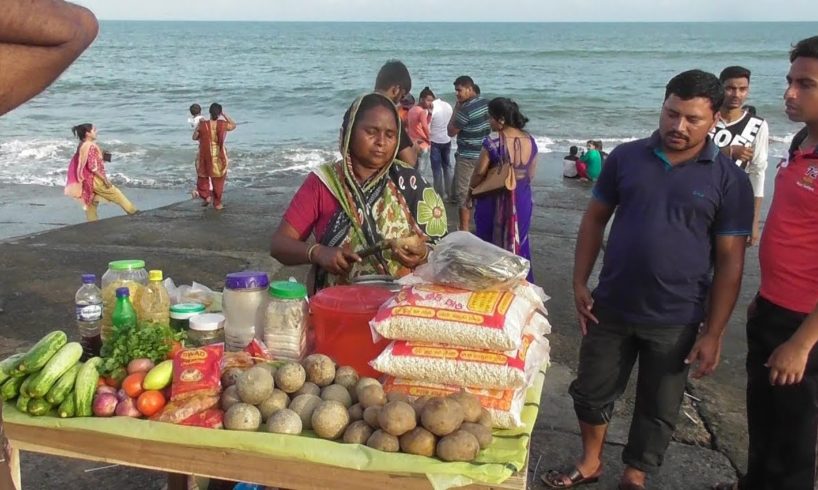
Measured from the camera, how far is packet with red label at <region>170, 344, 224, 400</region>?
2076 millimetres

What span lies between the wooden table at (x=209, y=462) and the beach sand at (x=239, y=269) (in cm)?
144

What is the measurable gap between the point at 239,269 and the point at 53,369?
4835mm

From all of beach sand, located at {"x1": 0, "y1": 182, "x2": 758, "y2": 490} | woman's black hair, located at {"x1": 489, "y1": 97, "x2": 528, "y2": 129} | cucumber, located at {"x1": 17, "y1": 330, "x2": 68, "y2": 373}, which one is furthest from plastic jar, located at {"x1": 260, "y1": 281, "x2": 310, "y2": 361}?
woman's black hair, located at {"x1": 489, "y1": 97, "x2": 528, "y2": 129}

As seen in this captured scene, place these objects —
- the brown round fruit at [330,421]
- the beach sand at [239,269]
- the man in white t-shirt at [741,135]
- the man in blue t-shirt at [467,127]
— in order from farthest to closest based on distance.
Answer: the man in blue t-shirt at [467,127] < the man in white t-shirt at [741,135] < the beach sand at [239,269] < the brown round fruit at [330,421]

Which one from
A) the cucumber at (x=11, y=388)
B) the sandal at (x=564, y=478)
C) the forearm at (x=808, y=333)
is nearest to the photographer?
the cucumber at (x=11, y=388)

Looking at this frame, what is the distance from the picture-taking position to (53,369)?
2160mm

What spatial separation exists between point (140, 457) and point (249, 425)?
13.8 inches

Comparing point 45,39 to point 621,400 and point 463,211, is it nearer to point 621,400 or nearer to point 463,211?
point 621,400

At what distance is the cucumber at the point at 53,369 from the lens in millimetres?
2125

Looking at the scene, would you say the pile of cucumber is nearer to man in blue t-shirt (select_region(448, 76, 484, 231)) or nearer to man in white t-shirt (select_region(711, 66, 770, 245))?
man in white t-shirt (select_region(711, 66, 770, 245))

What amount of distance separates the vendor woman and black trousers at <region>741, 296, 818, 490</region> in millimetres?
1518

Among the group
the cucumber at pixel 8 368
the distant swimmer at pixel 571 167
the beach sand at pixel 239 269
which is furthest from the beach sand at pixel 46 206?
the cucumber at pixel 8 368

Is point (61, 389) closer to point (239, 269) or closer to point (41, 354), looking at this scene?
point (41, 354)

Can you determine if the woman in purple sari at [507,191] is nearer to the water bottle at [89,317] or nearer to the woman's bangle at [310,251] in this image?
the woman's bangle at [310,251]
